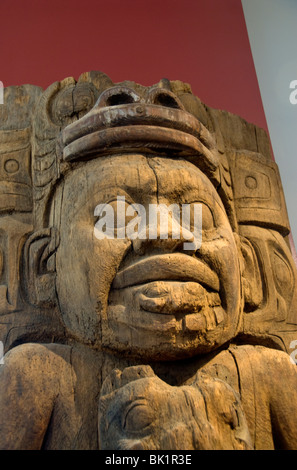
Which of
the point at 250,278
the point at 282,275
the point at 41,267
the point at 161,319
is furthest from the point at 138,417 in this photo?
the point at 282,275

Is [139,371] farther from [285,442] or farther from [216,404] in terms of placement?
[285,442]

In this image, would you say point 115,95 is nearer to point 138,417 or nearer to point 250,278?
point 250,278

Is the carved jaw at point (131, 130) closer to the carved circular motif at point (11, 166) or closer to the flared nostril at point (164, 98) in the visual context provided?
the flared nostril at point (164, 98)

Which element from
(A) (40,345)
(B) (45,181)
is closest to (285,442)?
(A) (40,345)

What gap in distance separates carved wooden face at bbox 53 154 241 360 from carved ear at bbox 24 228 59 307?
2.3 inches

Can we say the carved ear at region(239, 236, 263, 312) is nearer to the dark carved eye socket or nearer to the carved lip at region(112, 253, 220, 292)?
the dark carved eye socket

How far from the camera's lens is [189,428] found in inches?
59.6

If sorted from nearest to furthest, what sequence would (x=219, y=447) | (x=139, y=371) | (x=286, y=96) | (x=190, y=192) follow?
(x=219, y=447) → (x=139, y=371) → (x=190, y=192) → (x=286, y=96)

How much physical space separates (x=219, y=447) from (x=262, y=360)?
564 millimetres

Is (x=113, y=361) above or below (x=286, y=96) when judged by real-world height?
below

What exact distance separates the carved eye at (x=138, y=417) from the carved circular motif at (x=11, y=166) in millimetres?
1392

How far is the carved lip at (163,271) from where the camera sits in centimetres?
183

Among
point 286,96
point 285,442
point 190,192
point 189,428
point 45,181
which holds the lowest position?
point 285,442

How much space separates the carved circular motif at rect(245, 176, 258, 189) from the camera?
256 centimetres
